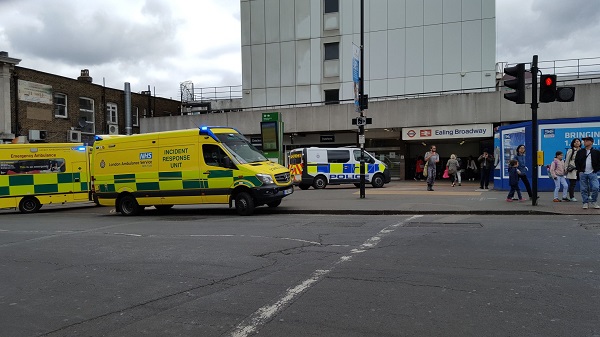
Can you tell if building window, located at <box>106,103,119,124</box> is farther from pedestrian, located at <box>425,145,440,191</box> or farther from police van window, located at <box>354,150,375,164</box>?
pedestrian, located at <box>425,145,440,191</box>

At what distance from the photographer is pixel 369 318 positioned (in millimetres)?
4238

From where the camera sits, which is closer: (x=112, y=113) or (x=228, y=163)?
(x=228, y=163)

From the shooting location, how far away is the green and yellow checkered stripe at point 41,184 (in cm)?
1769

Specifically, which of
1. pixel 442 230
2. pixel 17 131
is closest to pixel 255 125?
pixel 17 131

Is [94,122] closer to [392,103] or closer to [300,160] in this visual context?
[300,160]

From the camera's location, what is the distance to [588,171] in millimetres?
11367

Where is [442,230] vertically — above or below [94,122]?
below

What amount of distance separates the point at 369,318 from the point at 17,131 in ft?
93.9

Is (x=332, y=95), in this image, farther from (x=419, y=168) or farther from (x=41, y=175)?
(x=41, y=175)

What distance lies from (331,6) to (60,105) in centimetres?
1956

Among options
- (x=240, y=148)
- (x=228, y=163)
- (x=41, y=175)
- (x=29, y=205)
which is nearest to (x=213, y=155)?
(x=228, y=163)

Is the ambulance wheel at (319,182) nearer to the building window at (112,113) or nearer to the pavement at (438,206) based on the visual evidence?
the pavement at (438,206)

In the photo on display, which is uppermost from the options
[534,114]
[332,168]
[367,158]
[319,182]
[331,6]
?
[331,6]

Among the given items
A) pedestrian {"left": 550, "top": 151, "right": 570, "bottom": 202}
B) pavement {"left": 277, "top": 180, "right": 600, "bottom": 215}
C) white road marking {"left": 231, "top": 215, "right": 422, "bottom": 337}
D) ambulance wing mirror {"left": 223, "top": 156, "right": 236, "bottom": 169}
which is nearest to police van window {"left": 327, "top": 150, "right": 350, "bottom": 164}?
pavement {"left": 277, "top": 180, "right": 600, "bottom": 215}
